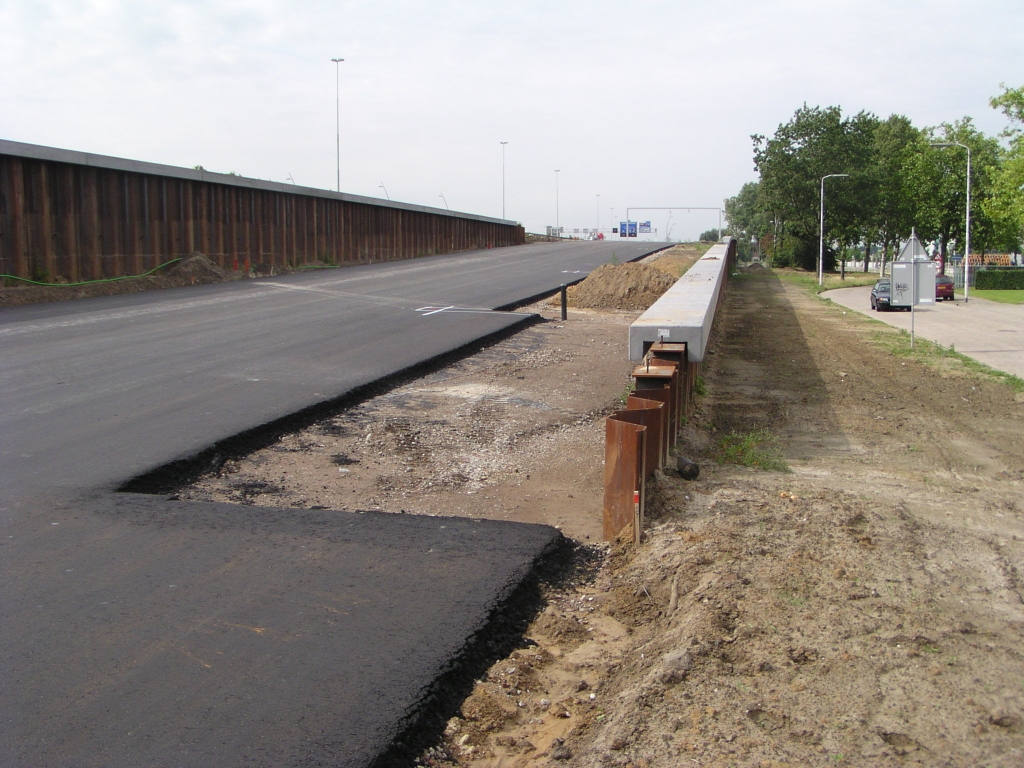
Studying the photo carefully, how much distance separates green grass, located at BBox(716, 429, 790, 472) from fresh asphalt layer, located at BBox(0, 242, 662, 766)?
354cm

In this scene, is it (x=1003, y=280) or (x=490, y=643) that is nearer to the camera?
(x=490, y=643)

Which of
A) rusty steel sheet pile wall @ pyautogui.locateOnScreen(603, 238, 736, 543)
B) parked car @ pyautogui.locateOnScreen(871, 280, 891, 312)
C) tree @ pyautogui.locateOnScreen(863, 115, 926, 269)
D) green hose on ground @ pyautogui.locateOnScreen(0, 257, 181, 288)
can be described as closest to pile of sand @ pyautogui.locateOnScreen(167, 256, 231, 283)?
green hose on ground @ pyautogui.locateOnScreen(0, 257, 181, 288)

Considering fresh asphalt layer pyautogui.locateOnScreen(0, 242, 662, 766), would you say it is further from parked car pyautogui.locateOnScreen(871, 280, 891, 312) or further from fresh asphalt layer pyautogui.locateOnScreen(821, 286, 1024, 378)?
parked car pyautogui.locateOnScreen(871, 280, 891, 312)

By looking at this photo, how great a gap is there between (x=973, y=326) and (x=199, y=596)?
30878 mm

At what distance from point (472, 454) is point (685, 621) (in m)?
4.20

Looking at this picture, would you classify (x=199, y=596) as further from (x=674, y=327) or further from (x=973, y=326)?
(x=973, y=326)

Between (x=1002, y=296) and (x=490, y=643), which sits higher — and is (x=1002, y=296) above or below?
above

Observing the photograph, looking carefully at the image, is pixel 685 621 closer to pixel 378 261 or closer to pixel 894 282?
pixel 894 282

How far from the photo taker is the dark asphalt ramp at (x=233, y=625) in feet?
12.0

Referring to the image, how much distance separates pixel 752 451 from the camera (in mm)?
9719

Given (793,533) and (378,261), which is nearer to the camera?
(793,533)

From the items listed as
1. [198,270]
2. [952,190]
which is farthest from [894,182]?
[198,270]

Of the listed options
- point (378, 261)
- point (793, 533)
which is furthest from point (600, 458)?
point (378, 261)

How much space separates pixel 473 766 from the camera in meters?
3.73
